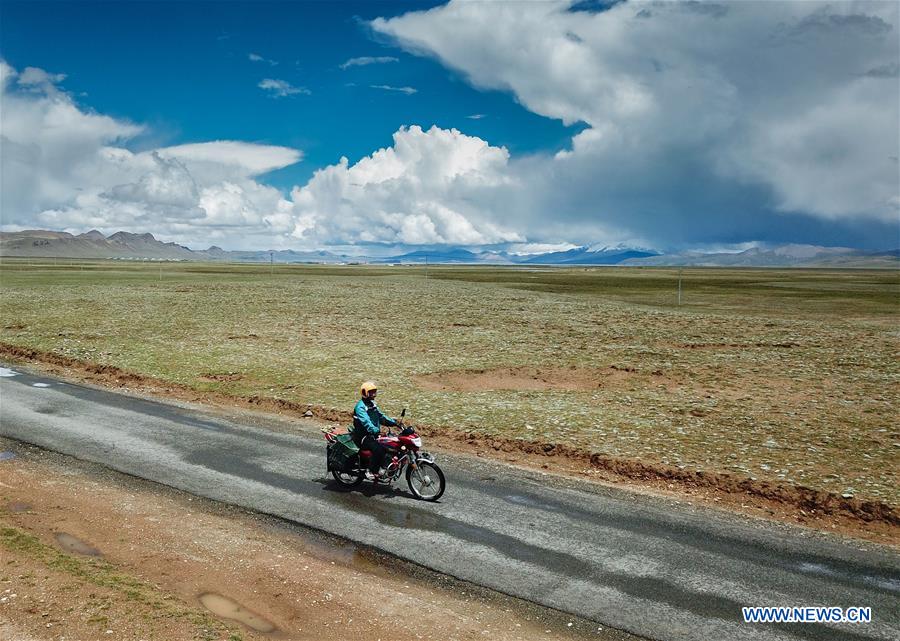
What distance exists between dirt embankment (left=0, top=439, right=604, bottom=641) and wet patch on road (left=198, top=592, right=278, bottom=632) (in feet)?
0.05

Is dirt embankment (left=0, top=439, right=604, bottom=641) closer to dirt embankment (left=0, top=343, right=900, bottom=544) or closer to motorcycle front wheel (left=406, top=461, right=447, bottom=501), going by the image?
motorcycle front wheel (left=406, top=461, right=447, bottom=501)

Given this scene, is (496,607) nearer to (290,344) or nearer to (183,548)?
(183,548)

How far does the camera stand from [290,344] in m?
37.9

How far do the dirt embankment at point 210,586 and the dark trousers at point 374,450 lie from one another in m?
2.55

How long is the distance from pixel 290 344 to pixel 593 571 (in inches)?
1174

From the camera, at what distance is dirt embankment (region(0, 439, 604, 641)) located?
914 centimetres

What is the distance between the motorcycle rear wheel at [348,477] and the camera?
15008 millimetres

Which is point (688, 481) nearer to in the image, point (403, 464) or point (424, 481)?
point (424, 481)

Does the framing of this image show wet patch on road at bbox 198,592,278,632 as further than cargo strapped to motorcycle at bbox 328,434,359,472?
No

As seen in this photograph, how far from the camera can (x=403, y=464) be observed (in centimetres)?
1479

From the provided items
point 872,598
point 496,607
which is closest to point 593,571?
point 496,607

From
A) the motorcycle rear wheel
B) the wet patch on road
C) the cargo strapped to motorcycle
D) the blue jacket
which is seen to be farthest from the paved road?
the wet patch on road

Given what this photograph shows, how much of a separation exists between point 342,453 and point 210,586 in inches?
192

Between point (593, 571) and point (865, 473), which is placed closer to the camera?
point (593, 571)
